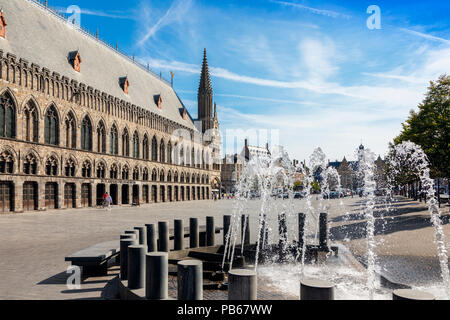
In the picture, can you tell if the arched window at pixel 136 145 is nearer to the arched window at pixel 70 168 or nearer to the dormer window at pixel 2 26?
the arched window at pixel 70 168

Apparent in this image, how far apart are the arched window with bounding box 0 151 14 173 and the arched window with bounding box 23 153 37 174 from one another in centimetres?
122

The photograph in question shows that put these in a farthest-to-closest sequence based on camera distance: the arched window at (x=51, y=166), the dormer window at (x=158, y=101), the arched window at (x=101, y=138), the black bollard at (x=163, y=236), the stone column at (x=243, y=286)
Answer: the dormer window at (x=158, y=101) → the arched window at (x=101, y=138) → the arched window at (x=51, y=166) → the black bollard at (x=163, y=236) → the stone column at (x=243, y=286)

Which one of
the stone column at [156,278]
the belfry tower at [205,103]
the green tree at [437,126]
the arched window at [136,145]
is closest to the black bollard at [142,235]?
the stone column at [156,278]

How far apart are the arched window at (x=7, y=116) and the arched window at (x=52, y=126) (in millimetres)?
3376

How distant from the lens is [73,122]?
3425 cm

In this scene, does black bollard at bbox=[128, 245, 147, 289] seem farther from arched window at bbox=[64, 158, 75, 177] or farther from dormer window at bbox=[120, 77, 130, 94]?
dormer window at bbox=[120, 77, 130, 94]

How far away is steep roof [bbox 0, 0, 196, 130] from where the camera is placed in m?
30.8

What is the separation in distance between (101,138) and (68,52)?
988 centimetres

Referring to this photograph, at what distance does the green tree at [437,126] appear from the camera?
77.6 ft

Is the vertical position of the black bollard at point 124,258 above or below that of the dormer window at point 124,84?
below

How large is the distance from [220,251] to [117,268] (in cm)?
287

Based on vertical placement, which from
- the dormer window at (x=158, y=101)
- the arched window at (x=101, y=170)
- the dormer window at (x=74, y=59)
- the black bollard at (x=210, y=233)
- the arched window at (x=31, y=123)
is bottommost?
the black bollard at (x=210, y=233)

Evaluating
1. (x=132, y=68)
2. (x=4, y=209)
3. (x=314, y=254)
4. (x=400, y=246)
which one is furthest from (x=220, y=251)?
(x=132, y=68)

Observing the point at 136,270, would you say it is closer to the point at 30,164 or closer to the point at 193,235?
the point at 193,235
